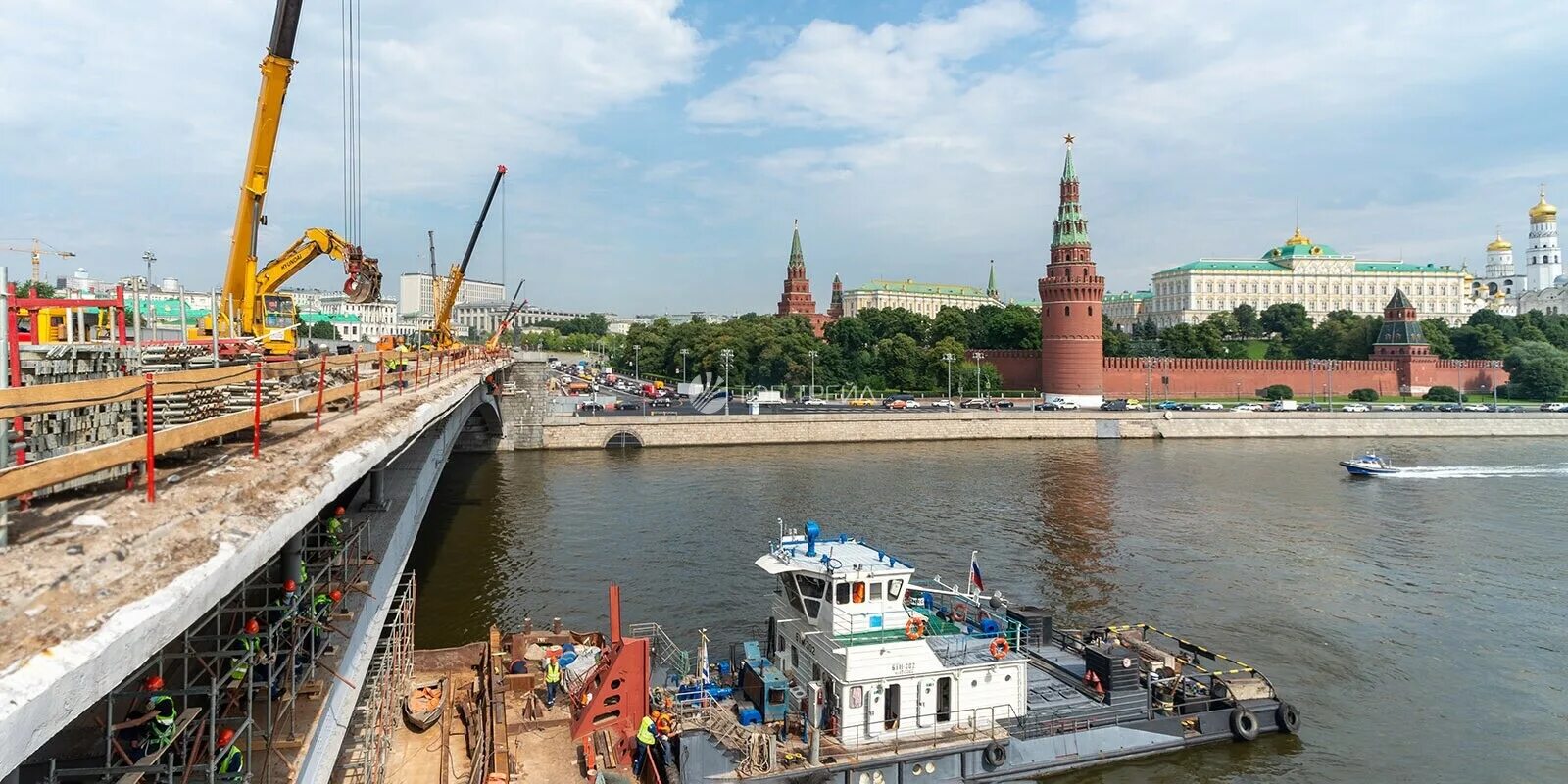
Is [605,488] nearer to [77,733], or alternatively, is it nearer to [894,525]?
[894,525]

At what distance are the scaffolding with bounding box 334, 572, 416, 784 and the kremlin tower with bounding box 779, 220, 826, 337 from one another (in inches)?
5771

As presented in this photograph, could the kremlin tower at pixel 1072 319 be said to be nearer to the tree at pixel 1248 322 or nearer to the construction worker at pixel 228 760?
the tree at pixel 1248 322

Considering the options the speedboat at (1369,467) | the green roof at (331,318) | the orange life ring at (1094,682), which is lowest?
the orange life ring at (1094,682)

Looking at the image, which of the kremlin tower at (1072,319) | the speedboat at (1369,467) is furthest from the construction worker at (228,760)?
the kremlin tower at (1072,319)

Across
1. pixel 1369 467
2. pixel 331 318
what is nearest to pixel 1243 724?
pixel 1369 467

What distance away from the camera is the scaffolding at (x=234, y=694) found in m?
6.67

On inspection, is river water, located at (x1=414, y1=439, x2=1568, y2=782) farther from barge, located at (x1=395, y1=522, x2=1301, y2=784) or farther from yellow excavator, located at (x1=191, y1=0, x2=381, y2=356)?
yellow excavator, located at (x1=191, y1=0, x2=381, y2=356)

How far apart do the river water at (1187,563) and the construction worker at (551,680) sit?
218 inches

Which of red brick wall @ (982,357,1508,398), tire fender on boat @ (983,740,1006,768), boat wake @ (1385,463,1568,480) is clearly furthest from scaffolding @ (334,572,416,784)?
red brick wall @ (982,357,1508,398)

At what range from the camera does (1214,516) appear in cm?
3847

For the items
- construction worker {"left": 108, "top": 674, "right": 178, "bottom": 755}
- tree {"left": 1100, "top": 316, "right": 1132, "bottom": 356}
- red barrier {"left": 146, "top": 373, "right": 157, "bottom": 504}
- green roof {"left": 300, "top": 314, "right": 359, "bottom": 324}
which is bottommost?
construction worker {"left": 108, "top": 674, "right": 178, "bottom": 755}

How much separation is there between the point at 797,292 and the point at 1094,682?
147 meters

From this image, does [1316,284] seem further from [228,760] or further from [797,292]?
[228,760]

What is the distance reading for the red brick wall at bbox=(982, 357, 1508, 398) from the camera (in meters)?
95.5
